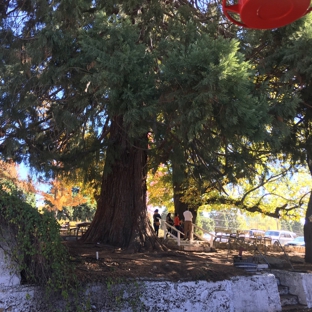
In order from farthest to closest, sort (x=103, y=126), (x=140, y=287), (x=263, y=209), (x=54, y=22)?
(x=263, y=209) < (x=103, y=126) < (x=54, y=22) < (x=140, y=287)

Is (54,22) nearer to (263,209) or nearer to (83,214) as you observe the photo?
(263,209)

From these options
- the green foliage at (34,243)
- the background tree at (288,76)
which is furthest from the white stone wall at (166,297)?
the background tree at (288,76)

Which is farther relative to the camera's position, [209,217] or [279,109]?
[209,217]

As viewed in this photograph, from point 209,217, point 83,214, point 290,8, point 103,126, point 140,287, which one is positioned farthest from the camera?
point 209,217

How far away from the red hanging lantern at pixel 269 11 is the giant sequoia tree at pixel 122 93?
1708 mm

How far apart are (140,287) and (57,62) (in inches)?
180

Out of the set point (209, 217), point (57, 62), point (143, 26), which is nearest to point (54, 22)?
point (57, 62)

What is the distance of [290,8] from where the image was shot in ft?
11.9

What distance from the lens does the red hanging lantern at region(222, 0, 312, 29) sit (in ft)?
11.6

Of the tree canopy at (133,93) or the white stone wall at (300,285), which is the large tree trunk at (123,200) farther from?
the white stone wall at (300,285)

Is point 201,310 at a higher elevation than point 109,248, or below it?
below

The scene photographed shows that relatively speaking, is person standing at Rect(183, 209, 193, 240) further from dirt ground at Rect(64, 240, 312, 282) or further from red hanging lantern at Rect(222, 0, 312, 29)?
red hanging lantern at Rect(222, 0, 312, 29)

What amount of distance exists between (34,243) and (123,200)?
442cm

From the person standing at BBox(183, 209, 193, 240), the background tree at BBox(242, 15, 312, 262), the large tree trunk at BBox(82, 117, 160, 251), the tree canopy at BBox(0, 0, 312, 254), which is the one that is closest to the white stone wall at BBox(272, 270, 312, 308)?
the tree canopy at BBox(0, 0, 312, 254)
